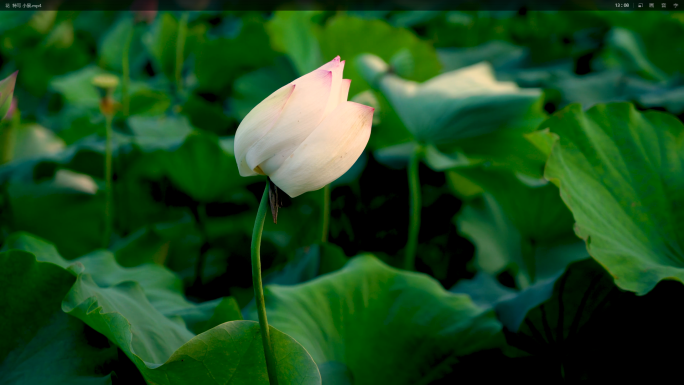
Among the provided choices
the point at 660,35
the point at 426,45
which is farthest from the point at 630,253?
the point at 660,35

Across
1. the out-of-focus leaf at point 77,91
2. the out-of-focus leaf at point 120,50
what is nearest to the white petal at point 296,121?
the out-of-focus leaf at point 77,91

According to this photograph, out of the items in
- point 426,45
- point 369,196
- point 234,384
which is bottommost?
point 369,196

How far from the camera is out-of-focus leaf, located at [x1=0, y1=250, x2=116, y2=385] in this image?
1.39ft

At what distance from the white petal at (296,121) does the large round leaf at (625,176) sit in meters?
0.28

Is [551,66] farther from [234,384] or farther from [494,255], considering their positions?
[234,384]

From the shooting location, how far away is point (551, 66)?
1.46m

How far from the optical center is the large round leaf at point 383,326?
512mm

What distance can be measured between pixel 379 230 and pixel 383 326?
1.79 ft

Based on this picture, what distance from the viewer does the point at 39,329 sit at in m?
0.44

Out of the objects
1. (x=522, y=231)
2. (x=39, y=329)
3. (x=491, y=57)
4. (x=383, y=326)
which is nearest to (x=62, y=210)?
(x=39, y=329)

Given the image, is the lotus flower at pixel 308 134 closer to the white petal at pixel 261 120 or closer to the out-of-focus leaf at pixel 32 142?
the white petal at pixel 261 120

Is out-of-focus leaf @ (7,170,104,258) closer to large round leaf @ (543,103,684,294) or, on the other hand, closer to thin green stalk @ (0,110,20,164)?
thin green stalk @ (0,110,20,164)

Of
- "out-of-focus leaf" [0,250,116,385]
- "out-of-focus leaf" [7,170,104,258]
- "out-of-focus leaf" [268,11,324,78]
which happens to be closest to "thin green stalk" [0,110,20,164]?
"out-of-focus leaf" [7,170,104,258]

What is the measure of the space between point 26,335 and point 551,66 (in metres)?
1.39
